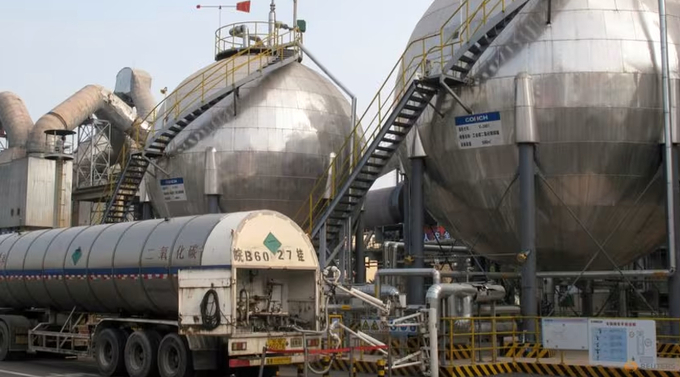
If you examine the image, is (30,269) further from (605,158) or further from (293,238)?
(605,158)

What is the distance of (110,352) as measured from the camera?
659 inches

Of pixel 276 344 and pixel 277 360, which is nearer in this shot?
pixel 277 360

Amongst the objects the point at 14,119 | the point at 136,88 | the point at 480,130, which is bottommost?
the point at 480,130

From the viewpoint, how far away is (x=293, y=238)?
1561 cm

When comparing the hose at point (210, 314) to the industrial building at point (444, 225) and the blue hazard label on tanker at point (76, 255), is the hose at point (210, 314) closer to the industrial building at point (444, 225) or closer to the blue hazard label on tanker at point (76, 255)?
the industrial building at point (444, 225)

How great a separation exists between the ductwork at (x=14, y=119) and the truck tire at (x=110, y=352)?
22882 mm

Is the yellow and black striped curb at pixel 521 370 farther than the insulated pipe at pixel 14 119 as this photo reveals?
No

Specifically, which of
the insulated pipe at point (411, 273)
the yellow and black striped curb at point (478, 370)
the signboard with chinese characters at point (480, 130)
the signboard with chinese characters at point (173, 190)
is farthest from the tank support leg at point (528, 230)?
the signboard with chinese characters at point (173, 190)

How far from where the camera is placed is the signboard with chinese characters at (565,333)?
16.2m

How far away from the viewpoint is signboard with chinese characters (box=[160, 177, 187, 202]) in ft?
89.4

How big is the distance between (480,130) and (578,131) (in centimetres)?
216

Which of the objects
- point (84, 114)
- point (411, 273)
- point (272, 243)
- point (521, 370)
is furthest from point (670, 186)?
point (84, 114)

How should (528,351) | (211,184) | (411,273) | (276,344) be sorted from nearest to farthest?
(276,344) < (528,351) < (411,273) < (211,184)

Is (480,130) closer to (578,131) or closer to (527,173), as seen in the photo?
(527,173)
